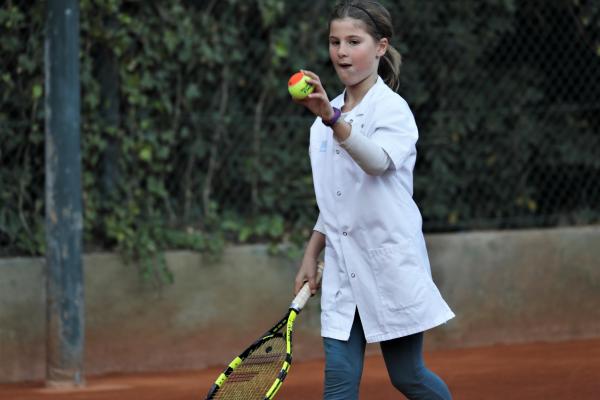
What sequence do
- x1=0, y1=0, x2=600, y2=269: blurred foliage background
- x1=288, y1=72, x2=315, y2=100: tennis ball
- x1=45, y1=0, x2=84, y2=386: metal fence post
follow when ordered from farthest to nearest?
x1=0, y1=0, x2=600, y2=269: blurred foliage background
x1=45, y1=0, x2=84, y2=386: metal fence post
x1=288, y1=72, x2=315, y2=100: tennis ball

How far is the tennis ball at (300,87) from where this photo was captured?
342cm

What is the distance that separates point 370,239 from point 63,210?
258 centimetres

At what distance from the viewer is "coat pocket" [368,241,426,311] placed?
3807 mm

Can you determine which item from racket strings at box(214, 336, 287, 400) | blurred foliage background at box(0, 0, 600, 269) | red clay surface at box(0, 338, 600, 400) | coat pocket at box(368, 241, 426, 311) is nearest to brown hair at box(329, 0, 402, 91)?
coat pocket at box(368, 241, 426, 311)

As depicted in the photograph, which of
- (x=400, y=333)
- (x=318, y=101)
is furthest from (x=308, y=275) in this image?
(x=318, y=101)

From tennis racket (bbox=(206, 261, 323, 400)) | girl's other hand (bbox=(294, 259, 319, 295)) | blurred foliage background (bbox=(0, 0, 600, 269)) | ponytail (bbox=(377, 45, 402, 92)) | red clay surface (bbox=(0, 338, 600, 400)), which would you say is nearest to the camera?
tennis racket (bbox=(206, 261, 323, 400))

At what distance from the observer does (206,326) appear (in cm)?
652

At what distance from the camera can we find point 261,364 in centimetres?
387

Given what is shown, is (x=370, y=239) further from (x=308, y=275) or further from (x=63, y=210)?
(x=63, y=210)

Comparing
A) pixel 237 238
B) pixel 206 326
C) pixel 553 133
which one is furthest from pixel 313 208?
pixel 553 133

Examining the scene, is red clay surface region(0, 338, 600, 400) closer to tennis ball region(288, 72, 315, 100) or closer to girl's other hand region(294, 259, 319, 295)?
girl's other hand region(294, 259, 319, 295)

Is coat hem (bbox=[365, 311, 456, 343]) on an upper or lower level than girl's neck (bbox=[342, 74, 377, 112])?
lower

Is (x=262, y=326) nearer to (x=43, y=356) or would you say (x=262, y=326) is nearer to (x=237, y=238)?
(x=237, y=238)

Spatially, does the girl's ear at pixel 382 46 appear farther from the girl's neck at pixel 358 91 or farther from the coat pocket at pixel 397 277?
the coat pocket at pixel 397 277
